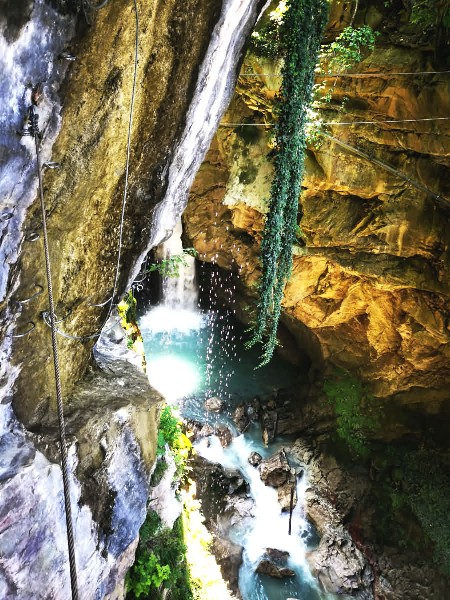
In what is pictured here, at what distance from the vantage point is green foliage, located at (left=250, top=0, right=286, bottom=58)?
24.9 feet

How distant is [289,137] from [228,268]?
851 centimetres

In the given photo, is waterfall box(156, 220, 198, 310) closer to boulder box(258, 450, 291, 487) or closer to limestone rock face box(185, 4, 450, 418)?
limestone rock face box(185, 4, 450, 418)

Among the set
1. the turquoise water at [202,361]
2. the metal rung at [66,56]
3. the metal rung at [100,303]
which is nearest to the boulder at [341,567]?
the turquoise water at [202,361]

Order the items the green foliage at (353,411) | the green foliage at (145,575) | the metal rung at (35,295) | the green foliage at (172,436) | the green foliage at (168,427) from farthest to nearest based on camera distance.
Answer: the green foliage at (353,411) < the green foliage at (168,427) < the green foliage at (172,436) < the green foliage at (145,575) < the metal rung at (35,295)

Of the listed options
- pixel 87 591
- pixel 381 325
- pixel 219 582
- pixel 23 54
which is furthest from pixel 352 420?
pixel 23 54

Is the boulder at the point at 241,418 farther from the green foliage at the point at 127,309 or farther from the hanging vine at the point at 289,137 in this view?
the green foliage at the point at 127,309

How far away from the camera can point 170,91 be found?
426 cm

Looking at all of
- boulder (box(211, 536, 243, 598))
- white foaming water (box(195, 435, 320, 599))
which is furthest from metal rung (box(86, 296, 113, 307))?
white foaming water (box(195, 435, 320, 599))

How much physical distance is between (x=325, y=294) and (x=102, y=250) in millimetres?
8065

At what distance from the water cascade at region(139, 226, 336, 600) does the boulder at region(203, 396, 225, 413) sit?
14 centimetres

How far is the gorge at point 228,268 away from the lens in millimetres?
3645

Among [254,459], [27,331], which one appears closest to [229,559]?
[254,459]

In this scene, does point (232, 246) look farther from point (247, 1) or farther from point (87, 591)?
point (87, 591)

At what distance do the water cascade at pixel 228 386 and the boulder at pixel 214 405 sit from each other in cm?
14
